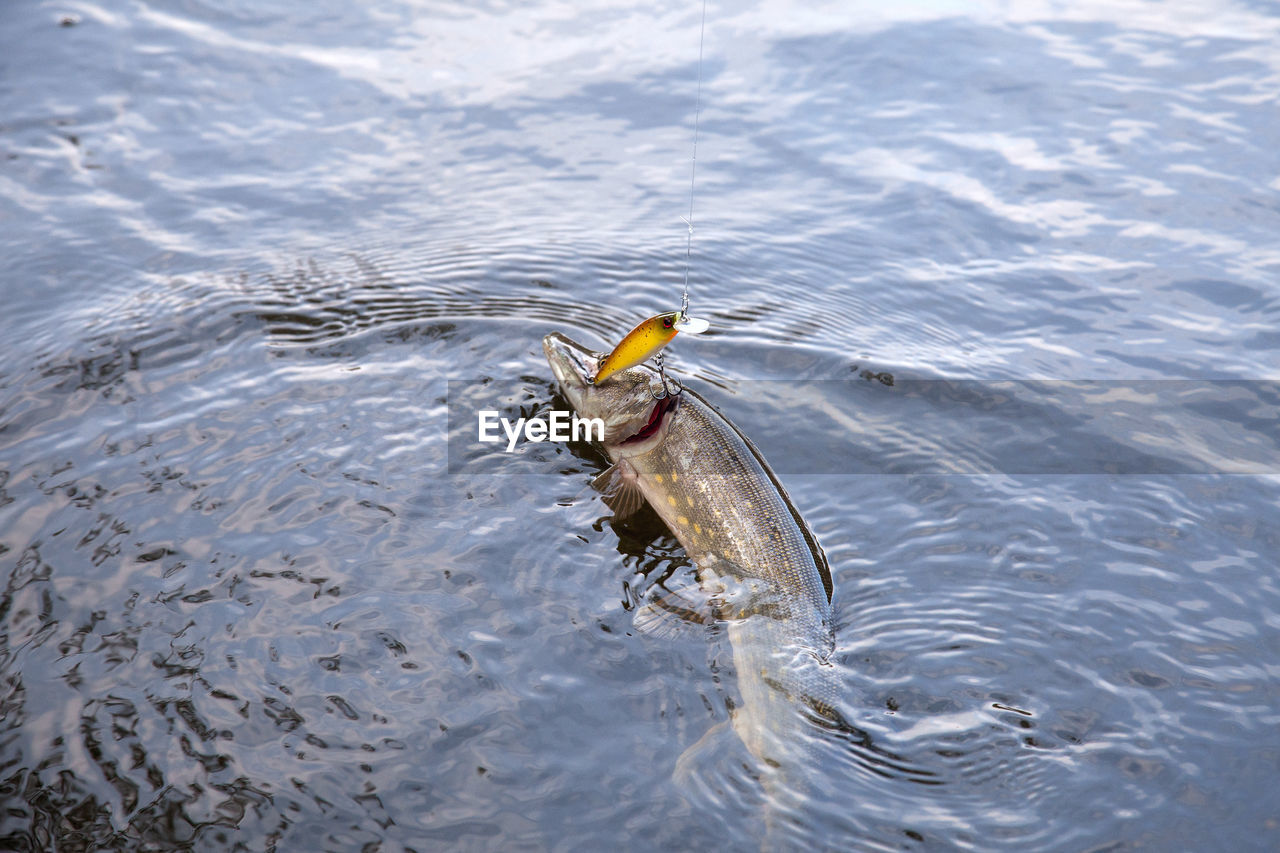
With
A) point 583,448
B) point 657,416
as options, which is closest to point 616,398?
point 657,416

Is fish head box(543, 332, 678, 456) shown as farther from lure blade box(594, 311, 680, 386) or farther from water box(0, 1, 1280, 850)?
water box(0, 1, 1280, 850)

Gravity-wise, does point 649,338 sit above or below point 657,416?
above

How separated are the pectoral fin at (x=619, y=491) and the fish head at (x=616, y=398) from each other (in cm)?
14

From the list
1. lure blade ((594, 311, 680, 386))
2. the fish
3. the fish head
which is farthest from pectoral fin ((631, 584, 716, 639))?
lure blade ((594, 311, 680, 386))

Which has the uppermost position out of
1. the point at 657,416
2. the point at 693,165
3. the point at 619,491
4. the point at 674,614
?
the point at 693,165

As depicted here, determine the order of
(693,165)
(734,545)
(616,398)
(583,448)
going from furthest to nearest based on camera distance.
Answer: (693,165), (583,448), (616,398), (734,545)

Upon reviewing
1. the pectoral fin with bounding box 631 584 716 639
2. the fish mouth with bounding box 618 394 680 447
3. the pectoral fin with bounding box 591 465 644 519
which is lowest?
the pectoral fin with bounding box 631 584 716 639

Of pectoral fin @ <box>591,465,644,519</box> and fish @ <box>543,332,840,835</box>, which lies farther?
pectoral fin @ <box>591,465,644,519</box>

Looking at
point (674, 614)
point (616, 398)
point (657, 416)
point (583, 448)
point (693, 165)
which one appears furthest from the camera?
point (693, 165)

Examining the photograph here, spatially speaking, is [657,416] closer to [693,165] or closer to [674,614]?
[674,614]

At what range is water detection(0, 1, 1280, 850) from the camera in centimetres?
407

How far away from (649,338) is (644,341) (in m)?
0.05

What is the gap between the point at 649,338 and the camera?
5.04 metres

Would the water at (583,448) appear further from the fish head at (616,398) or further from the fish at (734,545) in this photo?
the fish head at (616,398)
